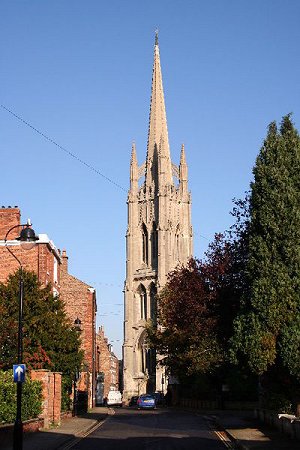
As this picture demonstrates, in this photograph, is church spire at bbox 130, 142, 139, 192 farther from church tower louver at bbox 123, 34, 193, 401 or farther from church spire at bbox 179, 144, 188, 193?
church spire at bbox 179, 144, 188, 193

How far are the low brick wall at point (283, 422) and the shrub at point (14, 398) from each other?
9757 millimetres

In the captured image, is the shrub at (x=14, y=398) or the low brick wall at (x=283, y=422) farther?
the shrub at (x=14, y=398)

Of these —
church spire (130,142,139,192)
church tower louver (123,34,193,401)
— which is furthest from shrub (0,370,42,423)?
church spire (130,142,139,192)

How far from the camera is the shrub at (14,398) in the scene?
27172 millimetres

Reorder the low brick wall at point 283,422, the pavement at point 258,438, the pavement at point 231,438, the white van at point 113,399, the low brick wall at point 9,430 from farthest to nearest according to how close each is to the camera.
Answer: the white van at point 113,399 < the low brick wall at point 283,422 < the low brick wall at point 9,430 < the pavement at point 231,438 < the pavement at point 258,438

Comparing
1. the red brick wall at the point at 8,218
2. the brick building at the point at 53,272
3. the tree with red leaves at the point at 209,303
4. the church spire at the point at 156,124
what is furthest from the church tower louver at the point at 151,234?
the tree with red leaves at the point at 209,303

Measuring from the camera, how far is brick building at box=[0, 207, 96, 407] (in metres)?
48.5

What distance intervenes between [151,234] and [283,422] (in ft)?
309

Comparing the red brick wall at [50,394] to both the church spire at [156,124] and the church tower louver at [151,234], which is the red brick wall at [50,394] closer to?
the church tower louver at [151,234]

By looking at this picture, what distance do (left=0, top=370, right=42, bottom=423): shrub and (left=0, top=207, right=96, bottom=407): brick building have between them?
1130cm

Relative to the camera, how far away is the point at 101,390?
9681 centimetres

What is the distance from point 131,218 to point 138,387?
2734cm

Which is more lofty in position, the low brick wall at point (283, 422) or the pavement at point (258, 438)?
the low brick wall at point (283, 422)

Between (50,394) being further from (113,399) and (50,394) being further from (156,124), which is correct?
(156,124)
